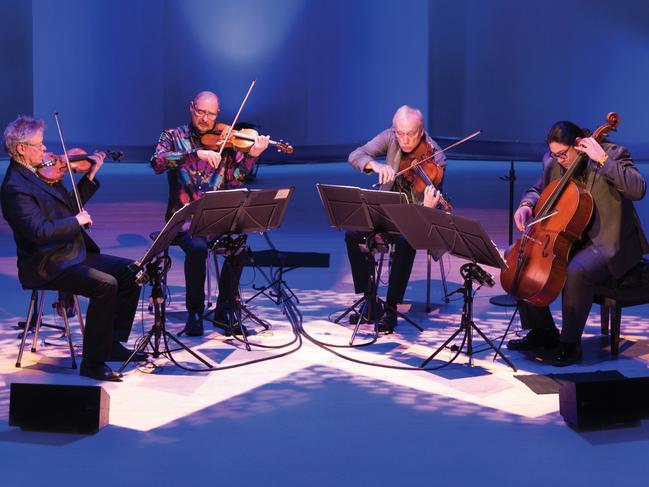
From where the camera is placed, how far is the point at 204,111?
522 cm

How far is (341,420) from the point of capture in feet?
11.7

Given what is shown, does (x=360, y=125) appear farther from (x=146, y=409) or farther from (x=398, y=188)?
(x=146, y=409)

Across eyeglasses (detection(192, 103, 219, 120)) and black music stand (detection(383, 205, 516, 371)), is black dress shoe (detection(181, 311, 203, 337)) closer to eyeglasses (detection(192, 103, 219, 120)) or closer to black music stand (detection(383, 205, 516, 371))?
eyeglasses (detection(192, 103, 219, 120))

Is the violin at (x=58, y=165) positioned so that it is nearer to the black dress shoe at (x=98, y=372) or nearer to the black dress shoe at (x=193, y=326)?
the black dress shoe at (x=98, y=372)

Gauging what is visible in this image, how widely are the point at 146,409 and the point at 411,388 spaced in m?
1.11

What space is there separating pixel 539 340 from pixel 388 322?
82 centimetres

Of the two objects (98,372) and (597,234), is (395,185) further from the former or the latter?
(98,372)

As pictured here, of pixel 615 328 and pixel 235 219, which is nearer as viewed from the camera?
pixel 615 328

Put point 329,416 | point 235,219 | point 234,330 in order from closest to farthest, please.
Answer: point 329,416 < point 235,219 < point 234,330

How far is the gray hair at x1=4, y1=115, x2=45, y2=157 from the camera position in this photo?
13.4 ft

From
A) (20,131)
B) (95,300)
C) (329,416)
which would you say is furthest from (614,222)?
(20,131)

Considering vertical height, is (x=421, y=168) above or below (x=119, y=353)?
above

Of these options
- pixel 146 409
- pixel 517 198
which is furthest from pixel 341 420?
pixel 517 198

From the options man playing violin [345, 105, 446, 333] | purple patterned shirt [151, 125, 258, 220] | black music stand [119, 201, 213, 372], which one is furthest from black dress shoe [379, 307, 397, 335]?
purple patterned shirt [151, 125, 258, 220]
